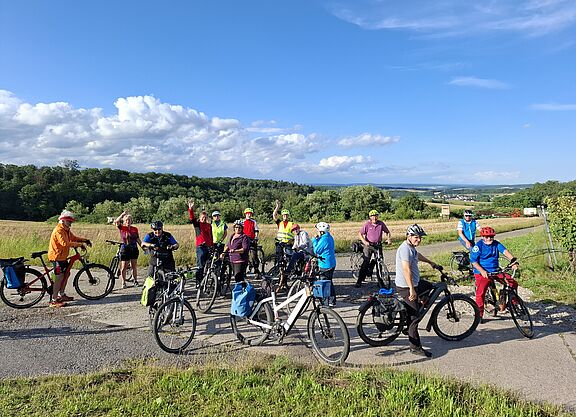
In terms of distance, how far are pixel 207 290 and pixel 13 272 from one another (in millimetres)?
3689

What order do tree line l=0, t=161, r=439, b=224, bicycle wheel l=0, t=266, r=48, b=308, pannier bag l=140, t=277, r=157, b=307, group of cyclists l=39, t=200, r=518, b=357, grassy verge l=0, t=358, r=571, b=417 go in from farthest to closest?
tree line l=0, t=161, r=439, b=224, bicycle wheel l=0, t=266, r=48, b=308, pannier bag l=140, t=277, r=157, b=307, group of cyclists l=39, t=200, r=518, b=357, grassy verge l=0, t=358, r=571, b=417

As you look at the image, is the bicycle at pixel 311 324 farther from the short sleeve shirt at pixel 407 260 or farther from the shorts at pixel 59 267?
the shorts at pixel 59 267

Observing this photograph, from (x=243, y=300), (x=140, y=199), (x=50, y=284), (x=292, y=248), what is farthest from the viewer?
(x=140, y=199)

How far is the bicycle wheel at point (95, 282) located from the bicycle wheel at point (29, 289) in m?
0.73

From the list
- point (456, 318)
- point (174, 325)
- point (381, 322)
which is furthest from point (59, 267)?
point (456, 318)

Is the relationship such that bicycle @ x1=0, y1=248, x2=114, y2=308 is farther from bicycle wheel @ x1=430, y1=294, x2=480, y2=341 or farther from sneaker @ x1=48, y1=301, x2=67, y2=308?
bicycle wheel @ x1=430, y1=294, x2=480, y2=341

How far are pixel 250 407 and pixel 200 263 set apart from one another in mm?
5359

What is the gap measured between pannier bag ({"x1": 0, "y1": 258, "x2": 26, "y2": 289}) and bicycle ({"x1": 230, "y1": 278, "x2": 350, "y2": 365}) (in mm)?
4667

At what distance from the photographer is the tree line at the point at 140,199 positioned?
5391 centimetres

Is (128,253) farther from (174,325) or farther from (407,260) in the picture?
(407,260)

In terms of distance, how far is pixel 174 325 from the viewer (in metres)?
5.96

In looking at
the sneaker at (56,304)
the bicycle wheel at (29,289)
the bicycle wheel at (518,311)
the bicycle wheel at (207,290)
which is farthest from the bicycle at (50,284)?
the bicycle wheel at (518,311)

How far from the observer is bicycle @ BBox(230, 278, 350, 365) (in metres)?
5.36

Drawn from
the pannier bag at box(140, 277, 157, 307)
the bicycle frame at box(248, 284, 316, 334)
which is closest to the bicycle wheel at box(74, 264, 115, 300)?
the pannier bag at box(140, 277, 157, 307)
